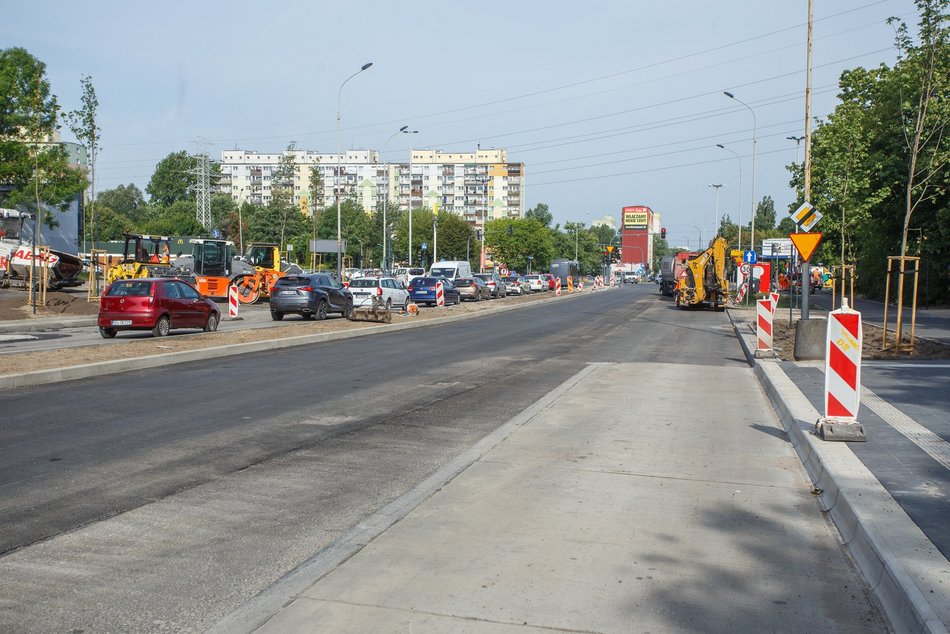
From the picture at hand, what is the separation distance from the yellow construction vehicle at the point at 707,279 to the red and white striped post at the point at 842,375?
35.9 m

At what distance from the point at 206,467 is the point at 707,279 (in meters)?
39.2

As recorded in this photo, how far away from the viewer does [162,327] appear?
21.5 m

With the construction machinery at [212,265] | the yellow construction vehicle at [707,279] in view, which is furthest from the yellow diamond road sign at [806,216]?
the construction machinery at [212,265]

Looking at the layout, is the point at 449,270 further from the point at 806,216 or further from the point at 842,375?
the point at 842,375

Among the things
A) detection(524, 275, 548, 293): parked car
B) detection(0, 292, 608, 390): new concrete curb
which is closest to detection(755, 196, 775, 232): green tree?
detection(524, 275, 548, 293): parked car

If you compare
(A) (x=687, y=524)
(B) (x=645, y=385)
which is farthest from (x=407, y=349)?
(A) (x=687, y=524)

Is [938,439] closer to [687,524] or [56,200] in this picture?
[687,524]

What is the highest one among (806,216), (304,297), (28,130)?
(28,130)

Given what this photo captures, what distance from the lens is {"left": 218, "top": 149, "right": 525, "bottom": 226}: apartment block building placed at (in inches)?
6929

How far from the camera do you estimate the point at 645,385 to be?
1398cm

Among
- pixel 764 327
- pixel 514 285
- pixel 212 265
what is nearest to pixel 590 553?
pixel 764 327

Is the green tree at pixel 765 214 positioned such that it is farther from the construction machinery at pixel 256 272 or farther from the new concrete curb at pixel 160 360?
the new concrete curb at pixel 160 360

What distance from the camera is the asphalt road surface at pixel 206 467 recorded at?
15.6 feet

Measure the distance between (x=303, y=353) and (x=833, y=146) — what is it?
90.9 ft
